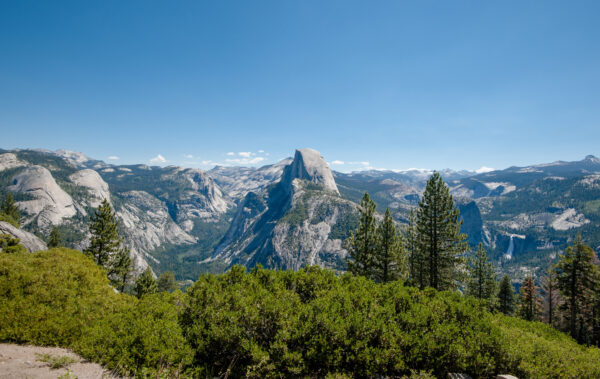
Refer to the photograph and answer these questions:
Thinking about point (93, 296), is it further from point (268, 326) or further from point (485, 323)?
point (485, 323)

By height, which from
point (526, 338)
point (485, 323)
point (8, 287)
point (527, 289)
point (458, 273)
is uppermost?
point (8, 287)

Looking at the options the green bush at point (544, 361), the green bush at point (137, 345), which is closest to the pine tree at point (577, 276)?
the green bush at point (544, 361)

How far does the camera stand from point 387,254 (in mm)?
31750

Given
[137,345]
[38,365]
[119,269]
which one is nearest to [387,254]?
[137,345]

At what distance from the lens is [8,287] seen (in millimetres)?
11492

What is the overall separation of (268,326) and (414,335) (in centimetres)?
591

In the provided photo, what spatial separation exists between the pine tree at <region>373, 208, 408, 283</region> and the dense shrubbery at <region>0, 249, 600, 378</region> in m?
19.3

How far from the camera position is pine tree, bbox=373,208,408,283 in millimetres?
31828

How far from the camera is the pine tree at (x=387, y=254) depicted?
31.8m

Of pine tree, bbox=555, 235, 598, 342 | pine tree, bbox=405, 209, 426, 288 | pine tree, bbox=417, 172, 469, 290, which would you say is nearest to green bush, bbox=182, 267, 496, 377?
pine tree, bbox=417, 172, 469, 290

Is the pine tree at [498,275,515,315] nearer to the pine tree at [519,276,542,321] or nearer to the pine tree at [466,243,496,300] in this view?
the pine tree at [519,276,542,321]

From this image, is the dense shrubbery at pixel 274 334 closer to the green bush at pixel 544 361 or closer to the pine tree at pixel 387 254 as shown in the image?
the green bush at pixel 544 361

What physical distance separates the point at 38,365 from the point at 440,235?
119 ft

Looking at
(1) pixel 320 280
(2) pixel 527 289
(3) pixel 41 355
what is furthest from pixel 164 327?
(2) pixel 527 289
